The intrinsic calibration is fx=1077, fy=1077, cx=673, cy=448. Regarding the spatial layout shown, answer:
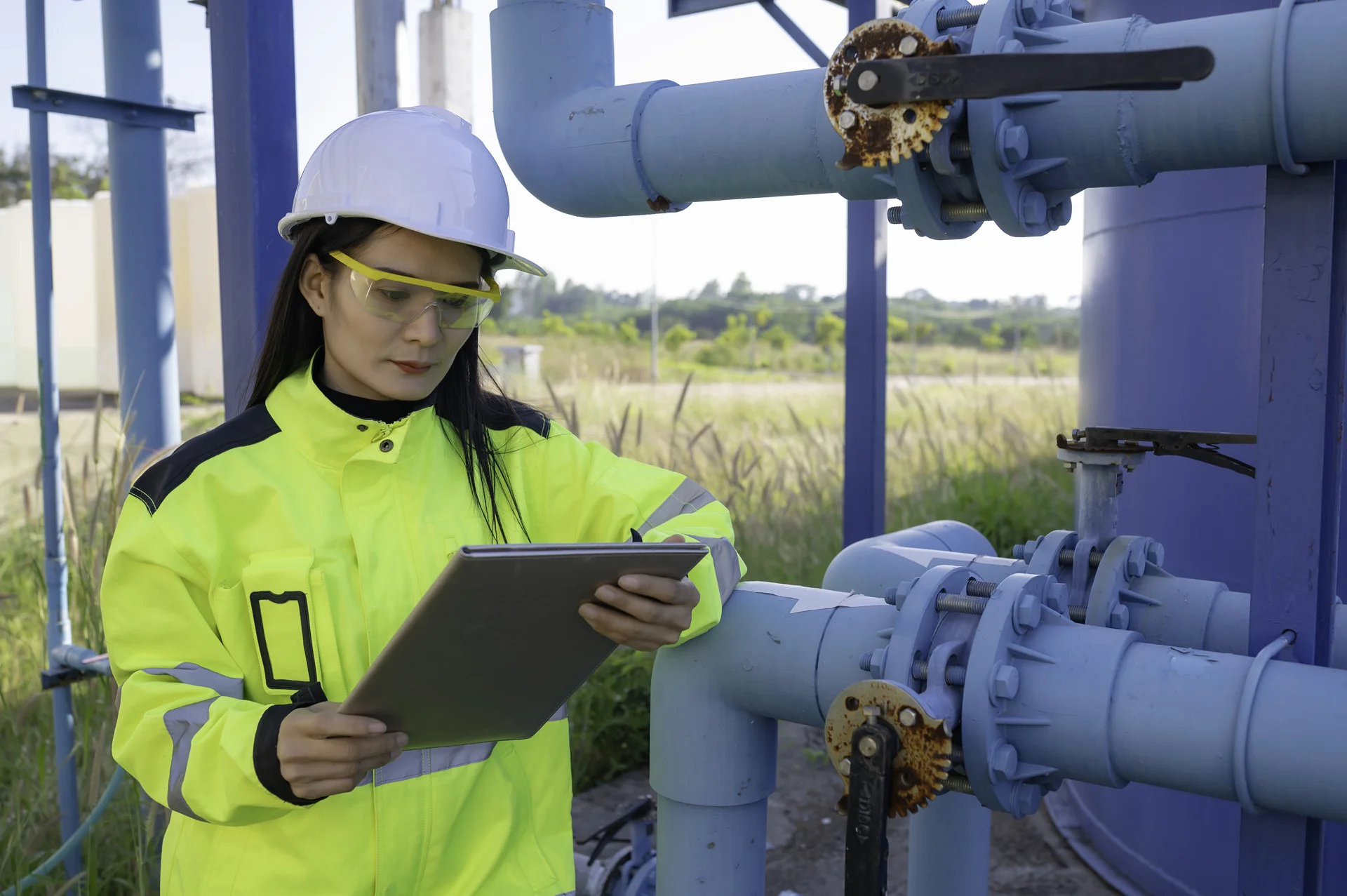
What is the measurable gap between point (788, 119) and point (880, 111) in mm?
310

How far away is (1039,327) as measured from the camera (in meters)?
24.5

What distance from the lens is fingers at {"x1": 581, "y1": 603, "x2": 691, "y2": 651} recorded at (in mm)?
1125

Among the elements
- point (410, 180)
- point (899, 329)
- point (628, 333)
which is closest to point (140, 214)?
point (410, 180)

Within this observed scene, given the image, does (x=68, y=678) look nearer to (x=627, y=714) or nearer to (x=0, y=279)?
(x=627, y=714)

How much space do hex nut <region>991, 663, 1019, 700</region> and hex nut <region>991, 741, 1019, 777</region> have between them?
67 millimetres

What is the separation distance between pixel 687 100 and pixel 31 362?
Answer: 8242 millimetres

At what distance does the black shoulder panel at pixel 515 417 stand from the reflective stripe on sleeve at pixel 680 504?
Answer: 19 centimetres

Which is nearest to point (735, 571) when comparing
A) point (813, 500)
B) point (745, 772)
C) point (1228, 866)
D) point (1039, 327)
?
point (745, 772)

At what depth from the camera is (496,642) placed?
107 cm

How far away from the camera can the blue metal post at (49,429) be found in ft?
8.04

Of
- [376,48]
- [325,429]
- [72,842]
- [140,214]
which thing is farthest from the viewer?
[376,48]

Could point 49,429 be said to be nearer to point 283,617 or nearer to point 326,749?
point 283,617

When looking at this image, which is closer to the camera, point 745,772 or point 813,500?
point 745,772

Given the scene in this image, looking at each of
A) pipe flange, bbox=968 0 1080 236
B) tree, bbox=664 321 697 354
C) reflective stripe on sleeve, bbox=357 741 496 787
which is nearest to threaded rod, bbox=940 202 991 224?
pipe flange, bbox=968 0 1080 236
